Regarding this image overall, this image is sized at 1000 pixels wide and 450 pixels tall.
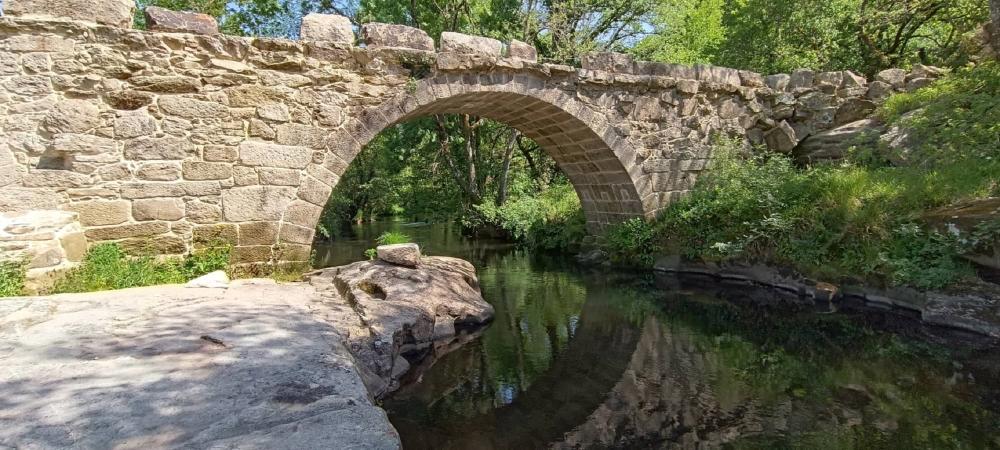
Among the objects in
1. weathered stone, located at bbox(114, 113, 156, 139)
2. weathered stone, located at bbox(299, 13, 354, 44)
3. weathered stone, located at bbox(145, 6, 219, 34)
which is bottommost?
weathered stone, located at bbox(114, 113, 156, 139)

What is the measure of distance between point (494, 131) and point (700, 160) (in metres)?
7.11

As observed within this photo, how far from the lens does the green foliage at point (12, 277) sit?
3.88 metres

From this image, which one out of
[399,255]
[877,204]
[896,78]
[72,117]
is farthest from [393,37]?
[896,78]

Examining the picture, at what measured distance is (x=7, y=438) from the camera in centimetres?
165

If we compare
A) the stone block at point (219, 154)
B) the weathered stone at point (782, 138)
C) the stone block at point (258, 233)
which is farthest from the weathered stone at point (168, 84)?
the weathered stone at point (782, 138)

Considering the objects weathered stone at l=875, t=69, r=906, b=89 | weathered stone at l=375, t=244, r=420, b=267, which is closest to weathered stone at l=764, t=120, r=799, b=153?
weathered stone at l=875, t=69, r=906, b=89

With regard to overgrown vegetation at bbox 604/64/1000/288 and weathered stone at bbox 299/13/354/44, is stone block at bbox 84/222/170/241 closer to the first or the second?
weathered stone at bbox 299/13/354/44

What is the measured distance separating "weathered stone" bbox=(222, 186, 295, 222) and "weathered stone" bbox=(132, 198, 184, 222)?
1.26 feet

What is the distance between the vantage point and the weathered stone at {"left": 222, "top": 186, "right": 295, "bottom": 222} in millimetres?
5332

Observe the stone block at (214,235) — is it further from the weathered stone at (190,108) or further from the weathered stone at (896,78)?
the weathered stone at (896,78)

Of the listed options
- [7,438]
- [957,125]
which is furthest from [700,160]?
[7,438]

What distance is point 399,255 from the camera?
5.52 metres

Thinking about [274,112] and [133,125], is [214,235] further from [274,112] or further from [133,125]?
[274,112]

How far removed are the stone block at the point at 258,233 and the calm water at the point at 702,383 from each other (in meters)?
2.31
